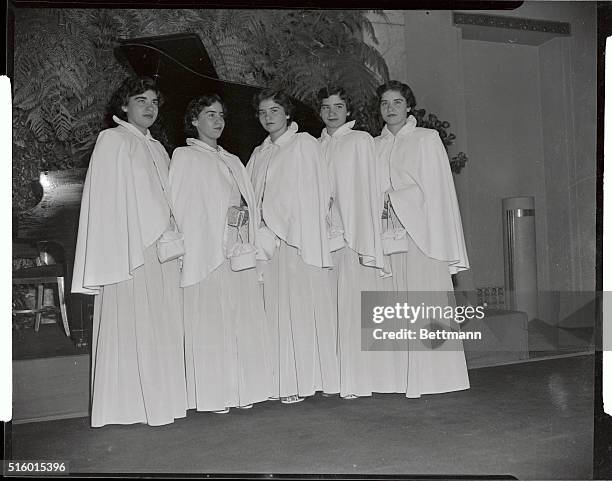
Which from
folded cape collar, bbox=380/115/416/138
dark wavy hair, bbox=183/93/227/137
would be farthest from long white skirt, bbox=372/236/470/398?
dark wavy hair, bbox=183/93/227/137

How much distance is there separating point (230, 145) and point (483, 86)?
117 centimetres

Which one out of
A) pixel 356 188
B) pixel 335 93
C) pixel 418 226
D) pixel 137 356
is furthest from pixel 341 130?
pixel 137 356

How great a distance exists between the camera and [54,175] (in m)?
3.77

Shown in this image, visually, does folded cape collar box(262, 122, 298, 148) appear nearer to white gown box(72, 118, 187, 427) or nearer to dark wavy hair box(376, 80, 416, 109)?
dark wavy hair box(376, 80, 416, 109)

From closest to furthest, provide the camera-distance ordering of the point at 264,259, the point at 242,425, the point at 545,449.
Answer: the point at 545,449 < the point at 242,425 < the point at 264,259

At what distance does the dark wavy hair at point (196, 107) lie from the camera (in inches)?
150

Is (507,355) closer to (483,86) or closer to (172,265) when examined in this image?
(483,86)

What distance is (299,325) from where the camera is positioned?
3.88 meters

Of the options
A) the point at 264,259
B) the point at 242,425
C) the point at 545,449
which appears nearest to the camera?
the point at 545,449

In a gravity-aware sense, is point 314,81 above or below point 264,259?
above

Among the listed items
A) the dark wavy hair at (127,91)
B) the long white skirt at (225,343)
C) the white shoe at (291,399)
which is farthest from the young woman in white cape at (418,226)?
the dark wavy hair at (127,91)

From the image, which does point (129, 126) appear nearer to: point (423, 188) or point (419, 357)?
point (423, 188)

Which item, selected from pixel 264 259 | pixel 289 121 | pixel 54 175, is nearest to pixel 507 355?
pixel 264 259

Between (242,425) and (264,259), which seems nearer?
(242,425)
